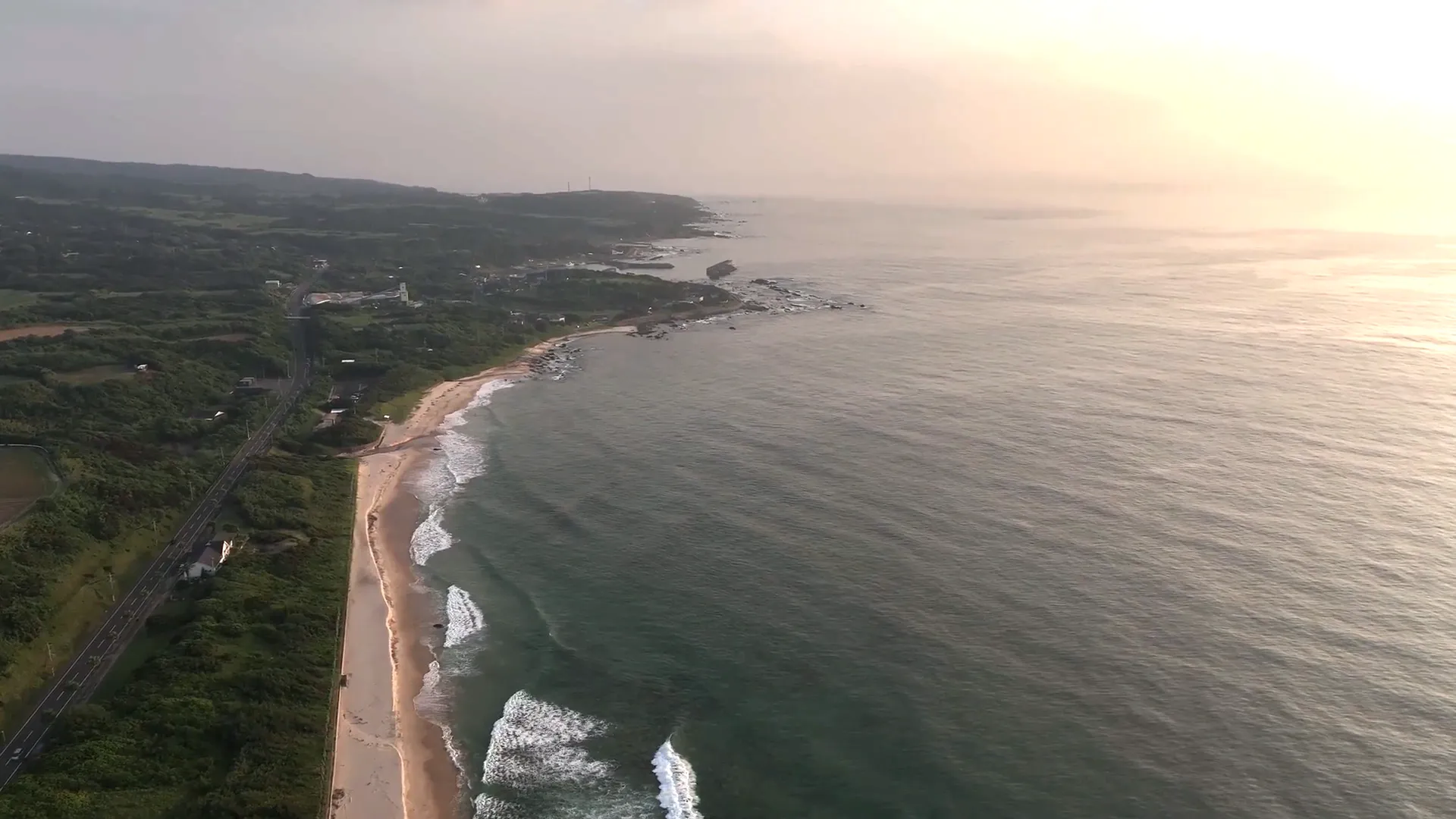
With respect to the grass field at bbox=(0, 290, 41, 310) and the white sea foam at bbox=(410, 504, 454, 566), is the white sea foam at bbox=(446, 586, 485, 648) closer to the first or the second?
the white sea foam at bbox=(410, 504, 454, 566)

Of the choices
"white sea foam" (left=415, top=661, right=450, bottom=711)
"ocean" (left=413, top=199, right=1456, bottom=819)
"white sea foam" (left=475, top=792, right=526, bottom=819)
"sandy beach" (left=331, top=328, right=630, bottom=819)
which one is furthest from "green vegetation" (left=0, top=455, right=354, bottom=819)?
"ocean" (left=413, top=199, right=1456, bottom=819)

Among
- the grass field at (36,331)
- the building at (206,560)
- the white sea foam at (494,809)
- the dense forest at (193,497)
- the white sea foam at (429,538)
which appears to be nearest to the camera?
the white sea foam at (494,809)

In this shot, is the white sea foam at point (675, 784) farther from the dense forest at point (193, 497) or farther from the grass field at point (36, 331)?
the grass field at point (36, 331)

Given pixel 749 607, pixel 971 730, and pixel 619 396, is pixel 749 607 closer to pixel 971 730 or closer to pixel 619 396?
pixel 971 730

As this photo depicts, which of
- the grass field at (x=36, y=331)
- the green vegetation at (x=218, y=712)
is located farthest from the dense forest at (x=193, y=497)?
the grass field at (x=36, y=331)

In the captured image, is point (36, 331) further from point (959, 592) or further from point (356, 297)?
point (959, 592)

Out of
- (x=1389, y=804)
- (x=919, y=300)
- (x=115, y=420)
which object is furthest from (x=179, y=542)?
(x=919, y=300)

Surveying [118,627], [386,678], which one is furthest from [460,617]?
[118,627]
